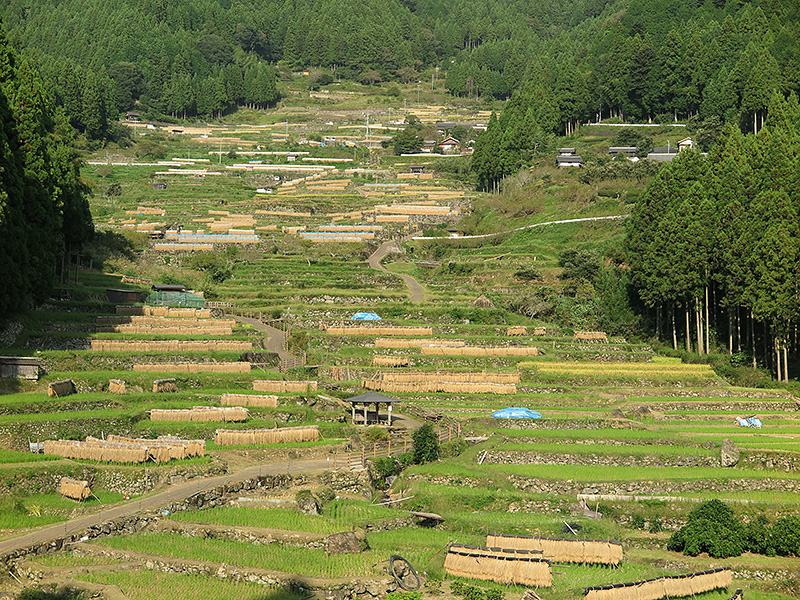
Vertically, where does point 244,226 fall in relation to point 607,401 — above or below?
above

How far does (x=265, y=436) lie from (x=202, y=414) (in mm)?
3684

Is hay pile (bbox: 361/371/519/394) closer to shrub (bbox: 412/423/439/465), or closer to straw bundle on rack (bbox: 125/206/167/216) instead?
shrub (bbox: 412/423/439/465)

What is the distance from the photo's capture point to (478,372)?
5734 cm

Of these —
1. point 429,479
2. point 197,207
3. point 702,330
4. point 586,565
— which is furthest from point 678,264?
point 197,207

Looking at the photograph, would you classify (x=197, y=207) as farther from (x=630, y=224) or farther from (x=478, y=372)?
(x=478, y=372)

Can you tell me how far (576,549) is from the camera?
33344 mm

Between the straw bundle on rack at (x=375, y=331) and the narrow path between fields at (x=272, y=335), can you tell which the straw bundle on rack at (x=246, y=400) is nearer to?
the narrow path between fields at (x=272, y=335)

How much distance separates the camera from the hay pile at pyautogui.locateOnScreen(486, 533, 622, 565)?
33.2 metres

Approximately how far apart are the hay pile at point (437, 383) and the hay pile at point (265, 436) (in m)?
9.04

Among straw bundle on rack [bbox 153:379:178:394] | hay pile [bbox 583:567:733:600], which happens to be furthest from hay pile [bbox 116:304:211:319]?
hay pile [bbox 583:567:733:600]

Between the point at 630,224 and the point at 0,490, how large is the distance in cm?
5108

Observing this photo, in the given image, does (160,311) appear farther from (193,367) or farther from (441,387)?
(441,387)

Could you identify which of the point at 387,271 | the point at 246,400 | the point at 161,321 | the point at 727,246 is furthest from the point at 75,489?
the point at 387,271

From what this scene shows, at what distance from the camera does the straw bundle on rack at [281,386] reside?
1981 inches
